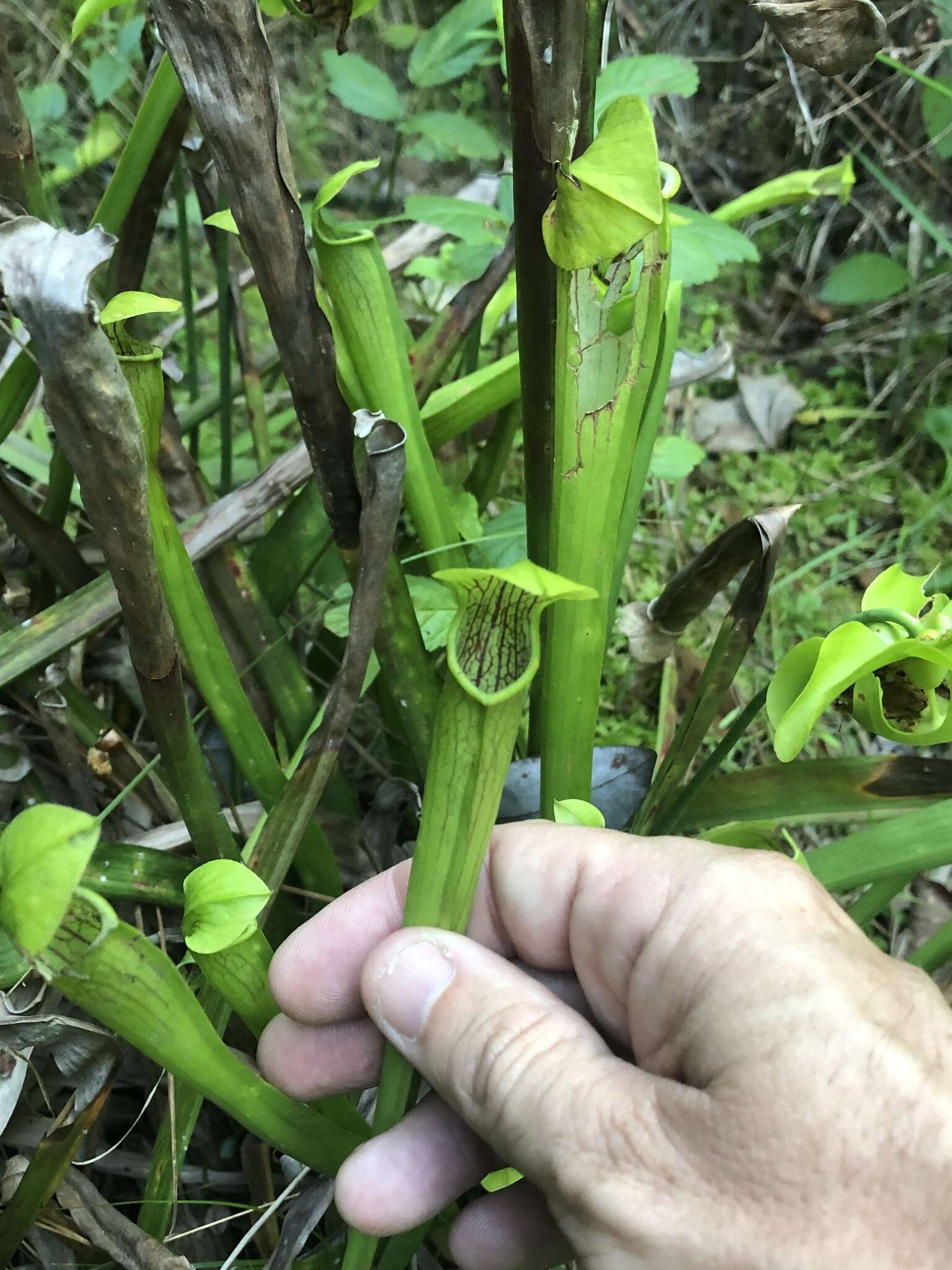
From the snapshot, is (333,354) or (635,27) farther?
(635,27)

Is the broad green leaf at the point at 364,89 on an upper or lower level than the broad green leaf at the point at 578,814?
upper

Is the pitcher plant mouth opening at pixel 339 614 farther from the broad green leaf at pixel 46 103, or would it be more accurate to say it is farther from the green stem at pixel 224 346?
the broad green leaf at pixel 46 103

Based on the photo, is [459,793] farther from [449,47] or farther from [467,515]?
[449,47]

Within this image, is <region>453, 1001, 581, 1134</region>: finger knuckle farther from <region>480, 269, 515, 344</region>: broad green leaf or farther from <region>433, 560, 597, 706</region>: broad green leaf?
<region>480, 269, 515, 344</region>: broad green leaf

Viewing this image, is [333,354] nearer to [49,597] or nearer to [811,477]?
[49,597]

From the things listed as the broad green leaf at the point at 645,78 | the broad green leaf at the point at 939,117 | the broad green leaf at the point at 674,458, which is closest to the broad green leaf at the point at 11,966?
the broad green leaf at the point at 674,458

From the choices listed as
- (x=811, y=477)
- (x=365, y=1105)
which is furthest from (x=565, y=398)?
(x=811, y=477)

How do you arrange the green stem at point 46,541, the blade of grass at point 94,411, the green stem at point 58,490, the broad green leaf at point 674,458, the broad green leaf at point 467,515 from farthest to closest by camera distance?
the broad green leaf at point 674,458 < the broad green leaf at point 467,515 < the green stem at point 58,490 < the green stem at point 46,541 < the blade of grass at point 94,411

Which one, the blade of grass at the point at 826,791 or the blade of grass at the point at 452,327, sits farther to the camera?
the blade of grass at the point at 452,327
